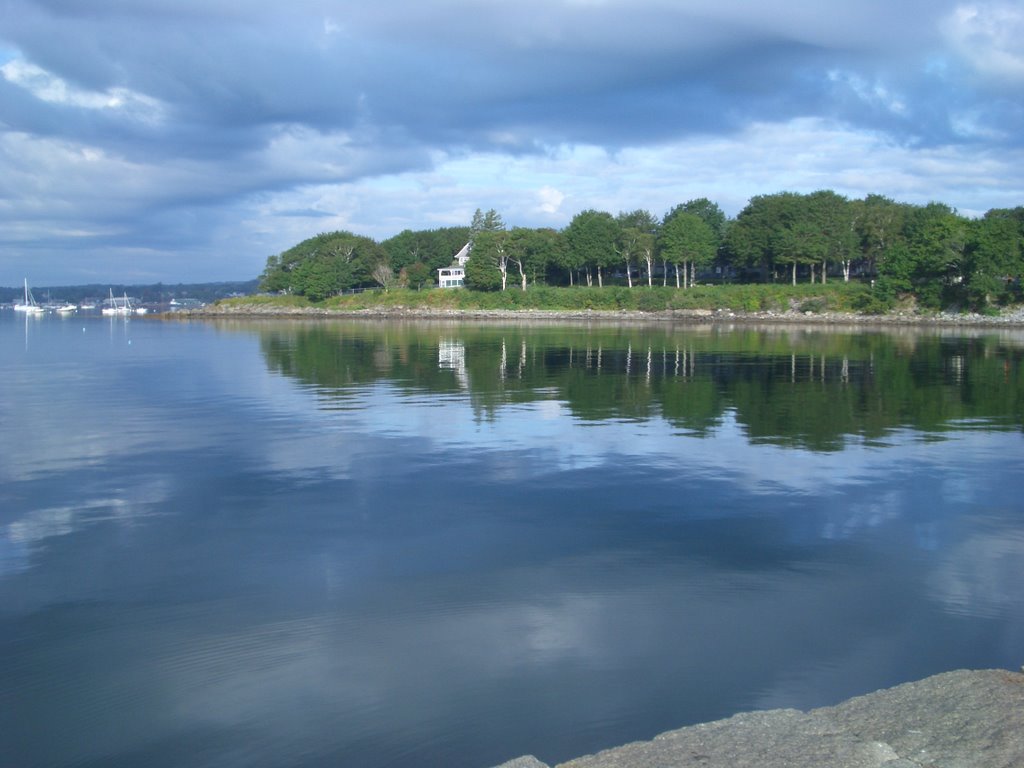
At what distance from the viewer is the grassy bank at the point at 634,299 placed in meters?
103

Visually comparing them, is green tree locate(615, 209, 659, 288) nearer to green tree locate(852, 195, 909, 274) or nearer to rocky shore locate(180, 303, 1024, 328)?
rocky shore locate(180, 303, 1024, 328)

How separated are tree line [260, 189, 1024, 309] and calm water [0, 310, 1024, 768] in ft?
245

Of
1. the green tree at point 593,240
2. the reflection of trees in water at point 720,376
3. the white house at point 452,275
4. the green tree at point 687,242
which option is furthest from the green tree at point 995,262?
the white house at point 452,275

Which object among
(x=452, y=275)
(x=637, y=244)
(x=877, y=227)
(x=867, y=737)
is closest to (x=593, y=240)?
(x=637, y=244)

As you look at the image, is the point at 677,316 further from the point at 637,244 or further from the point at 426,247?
the point at 426,247

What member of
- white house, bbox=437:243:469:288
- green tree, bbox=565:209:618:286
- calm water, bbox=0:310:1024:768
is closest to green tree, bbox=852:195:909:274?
green tree, bbox=565:209:618:286

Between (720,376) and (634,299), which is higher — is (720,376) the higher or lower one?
the lower one

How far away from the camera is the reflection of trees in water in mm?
27344

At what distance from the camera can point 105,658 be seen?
33.1 ft

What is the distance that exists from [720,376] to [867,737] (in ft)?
106

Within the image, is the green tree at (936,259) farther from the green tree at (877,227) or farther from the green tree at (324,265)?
the green tree at (324,265)

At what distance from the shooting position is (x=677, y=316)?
353 ft

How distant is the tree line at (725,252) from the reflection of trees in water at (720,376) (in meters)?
28.4

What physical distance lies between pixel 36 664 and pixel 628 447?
574 inches
